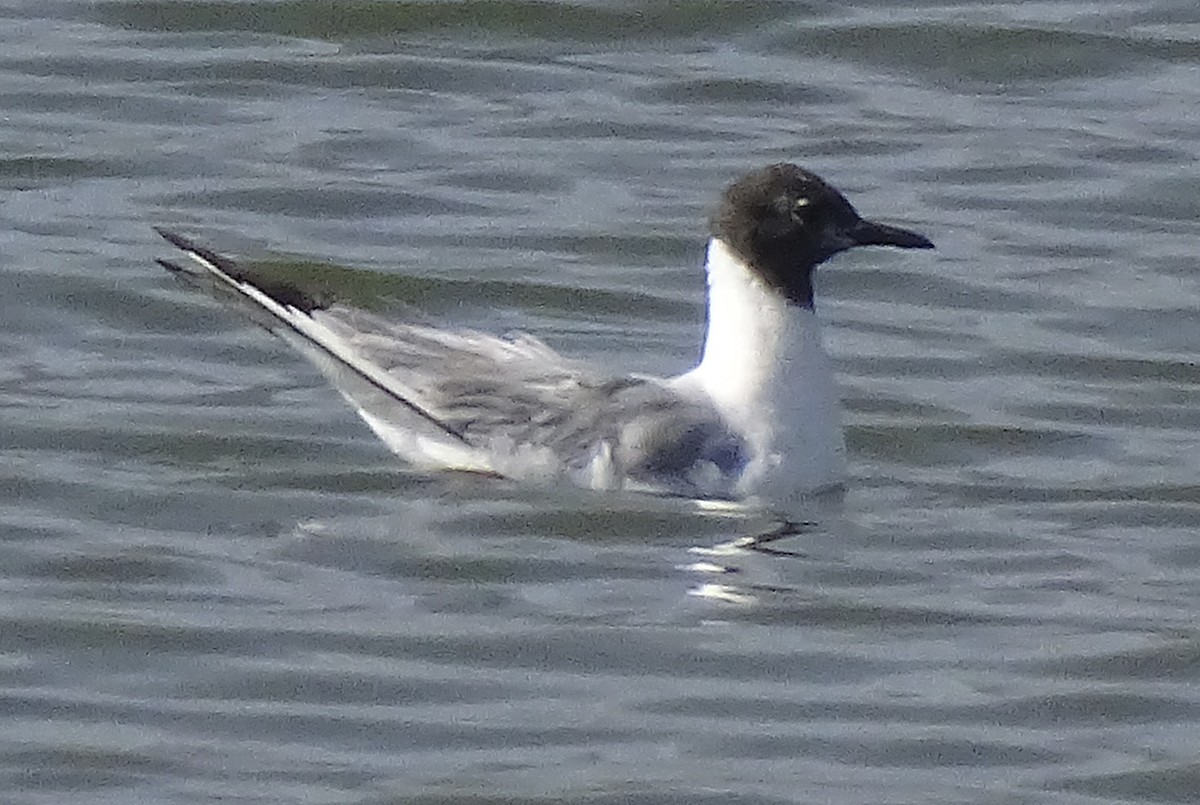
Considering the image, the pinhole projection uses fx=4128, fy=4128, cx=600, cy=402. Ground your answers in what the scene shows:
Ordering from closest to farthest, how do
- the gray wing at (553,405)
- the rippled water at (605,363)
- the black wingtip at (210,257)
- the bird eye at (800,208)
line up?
the rippled water at (605,363)
the gray wing at (553,405)
the bird eye at (800,208)
the black wingtip at (210,257)

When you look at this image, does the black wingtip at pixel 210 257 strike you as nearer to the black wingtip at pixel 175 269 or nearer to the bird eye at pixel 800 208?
the black wingtip at pixel 175 269

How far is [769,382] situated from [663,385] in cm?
31

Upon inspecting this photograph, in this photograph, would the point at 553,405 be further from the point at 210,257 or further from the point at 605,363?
the point at 605,363

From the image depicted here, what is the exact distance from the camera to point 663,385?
11.9 metres

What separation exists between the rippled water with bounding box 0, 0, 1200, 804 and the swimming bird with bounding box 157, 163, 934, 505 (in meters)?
0.14

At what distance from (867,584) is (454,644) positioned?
1285 millimetres

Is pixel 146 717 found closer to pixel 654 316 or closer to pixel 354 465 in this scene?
pixel 354 465

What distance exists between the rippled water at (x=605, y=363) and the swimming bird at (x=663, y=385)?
137mm

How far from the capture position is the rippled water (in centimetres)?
970

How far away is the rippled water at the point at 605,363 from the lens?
9703 millimetres

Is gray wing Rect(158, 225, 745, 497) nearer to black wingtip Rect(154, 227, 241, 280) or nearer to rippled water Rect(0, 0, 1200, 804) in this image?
black wingtip Rect(154, 227, 241, 280)

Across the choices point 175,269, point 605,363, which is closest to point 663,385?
point 605,363

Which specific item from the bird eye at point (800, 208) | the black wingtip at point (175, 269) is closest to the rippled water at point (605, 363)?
the black wingtip at point (175, 269)

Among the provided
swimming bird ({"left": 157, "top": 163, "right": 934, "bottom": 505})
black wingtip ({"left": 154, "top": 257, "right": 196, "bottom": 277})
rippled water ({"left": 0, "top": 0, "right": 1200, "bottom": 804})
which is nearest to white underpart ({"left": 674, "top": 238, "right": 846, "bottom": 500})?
swimming bird ({"left": 157, "top": 163, "right": 934, "bottom": 505})
